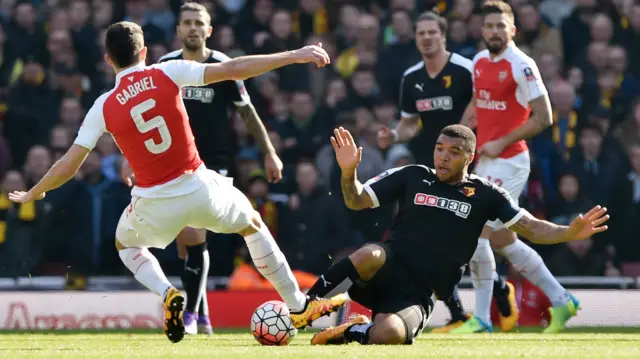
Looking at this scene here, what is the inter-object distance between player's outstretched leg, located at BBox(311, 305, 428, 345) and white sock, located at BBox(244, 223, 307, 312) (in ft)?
1.09

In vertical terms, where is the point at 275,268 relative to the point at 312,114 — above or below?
below

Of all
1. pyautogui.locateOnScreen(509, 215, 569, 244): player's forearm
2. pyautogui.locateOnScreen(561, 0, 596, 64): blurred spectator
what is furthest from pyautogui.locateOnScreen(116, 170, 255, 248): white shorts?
pyautogui.locateOnScreen(561, 0, 596, 64): blurred spectator

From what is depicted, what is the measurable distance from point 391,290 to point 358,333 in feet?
1.39

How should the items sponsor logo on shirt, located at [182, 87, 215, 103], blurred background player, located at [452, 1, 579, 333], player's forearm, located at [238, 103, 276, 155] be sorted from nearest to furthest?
player's forearm, located at [238, 103, 276, 155] < sponsor logo on shirt, located at [182, 87, 215, 103] < blurred background player, located at [452, 1, 579, 333]

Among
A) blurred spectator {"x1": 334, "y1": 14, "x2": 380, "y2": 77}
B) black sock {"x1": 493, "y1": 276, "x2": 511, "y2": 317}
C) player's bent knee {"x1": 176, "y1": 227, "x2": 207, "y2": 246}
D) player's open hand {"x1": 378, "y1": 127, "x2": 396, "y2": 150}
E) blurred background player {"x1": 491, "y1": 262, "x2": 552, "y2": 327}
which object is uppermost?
blurred spectator {"x1": 334, "y1": 14, "x2": 380, "y2": 77}

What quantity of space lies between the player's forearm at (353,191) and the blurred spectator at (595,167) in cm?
580

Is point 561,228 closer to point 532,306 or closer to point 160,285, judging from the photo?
point 160,285

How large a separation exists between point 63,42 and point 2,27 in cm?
97

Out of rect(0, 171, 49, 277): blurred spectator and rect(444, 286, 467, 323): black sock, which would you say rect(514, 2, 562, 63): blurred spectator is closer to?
rect(444, 286, 467, 323): black sock

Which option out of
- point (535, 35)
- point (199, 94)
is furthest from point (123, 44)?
point (535, 35)

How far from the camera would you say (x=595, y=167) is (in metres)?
13.9

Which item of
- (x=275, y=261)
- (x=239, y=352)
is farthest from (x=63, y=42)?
(x=239, y=352)

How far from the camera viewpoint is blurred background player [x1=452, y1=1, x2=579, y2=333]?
11.0m

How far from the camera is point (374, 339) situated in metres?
8.36
